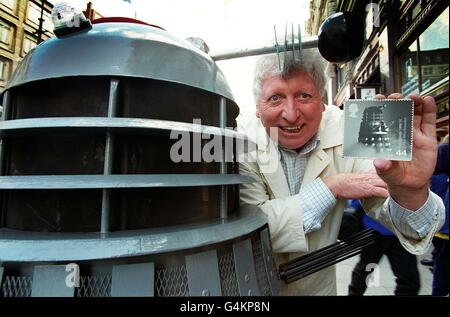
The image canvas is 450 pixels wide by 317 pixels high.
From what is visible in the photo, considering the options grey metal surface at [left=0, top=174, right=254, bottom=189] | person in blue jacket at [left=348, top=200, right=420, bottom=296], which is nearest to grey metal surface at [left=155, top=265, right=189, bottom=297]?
grey metal surface at [left=0, top=174, right=254, bottom=189]

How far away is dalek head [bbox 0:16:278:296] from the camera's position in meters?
0.66

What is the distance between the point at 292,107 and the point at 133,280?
89 centimetres

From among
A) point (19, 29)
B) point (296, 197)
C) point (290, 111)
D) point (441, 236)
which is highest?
point (19, 29)

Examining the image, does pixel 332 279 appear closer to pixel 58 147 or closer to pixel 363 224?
pixel 363 224

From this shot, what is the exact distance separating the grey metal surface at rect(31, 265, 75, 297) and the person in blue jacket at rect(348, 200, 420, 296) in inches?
89.2

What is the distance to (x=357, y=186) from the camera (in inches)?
44.4

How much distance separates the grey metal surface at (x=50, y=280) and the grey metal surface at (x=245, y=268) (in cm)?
42

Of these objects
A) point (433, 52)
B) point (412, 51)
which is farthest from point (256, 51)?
point (412, 51)

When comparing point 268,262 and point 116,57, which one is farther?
point 268,262

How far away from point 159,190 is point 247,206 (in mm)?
464

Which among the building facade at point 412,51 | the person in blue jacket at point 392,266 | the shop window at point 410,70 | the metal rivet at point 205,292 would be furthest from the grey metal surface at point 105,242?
the shop window at point 410,70

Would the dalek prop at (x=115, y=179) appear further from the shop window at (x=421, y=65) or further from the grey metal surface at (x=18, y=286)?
the shop window at (x=421, y=65)

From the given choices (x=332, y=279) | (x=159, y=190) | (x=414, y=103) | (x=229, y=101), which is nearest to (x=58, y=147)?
(x=159, y=190)

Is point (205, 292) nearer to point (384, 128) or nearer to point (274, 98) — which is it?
point (384, 128)
